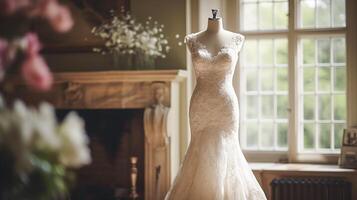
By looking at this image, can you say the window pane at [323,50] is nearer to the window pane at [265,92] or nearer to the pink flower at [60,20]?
the window pane at [265,92]

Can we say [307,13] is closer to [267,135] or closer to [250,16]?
[250,16]

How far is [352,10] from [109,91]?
2.16 m

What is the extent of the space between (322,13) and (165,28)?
1390mm

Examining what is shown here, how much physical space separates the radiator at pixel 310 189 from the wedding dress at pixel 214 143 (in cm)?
84

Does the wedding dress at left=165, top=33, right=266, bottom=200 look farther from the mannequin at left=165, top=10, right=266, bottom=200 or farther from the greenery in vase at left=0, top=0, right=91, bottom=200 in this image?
the greenery in vase at left=0, top=0, right=91, bottom=200

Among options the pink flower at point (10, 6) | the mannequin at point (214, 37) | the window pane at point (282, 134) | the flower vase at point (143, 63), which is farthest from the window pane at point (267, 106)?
the pink flower at point (10, 6)

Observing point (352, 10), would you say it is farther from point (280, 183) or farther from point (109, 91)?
point (109, 91)

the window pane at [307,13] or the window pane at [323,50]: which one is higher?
the window pane at [307,13]

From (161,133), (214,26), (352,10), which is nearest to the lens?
(214,26)

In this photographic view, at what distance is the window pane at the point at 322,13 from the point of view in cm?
567

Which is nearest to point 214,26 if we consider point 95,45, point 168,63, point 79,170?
point 168,63

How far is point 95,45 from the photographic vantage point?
5586mm

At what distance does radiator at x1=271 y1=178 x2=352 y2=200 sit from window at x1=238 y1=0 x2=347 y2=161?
0.50 meters

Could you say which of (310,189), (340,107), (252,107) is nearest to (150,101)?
(252,107)
